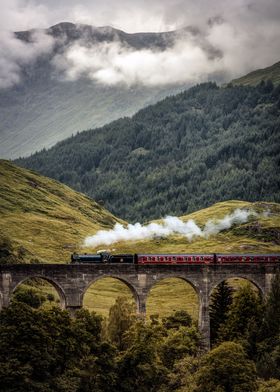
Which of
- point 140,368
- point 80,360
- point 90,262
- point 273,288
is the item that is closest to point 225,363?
point 140,368

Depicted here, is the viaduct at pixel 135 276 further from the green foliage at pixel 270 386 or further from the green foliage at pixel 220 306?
the green foliage at pixel 270 386

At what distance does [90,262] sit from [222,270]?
22.6 metres

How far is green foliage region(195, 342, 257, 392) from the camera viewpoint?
75562mm

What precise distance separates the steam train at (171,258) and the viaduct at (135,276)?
225cm

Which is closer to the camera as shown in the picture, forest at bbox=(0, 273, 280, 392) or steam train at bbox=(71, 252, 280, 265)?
forest at bbox=(0, 273, 280, 392)

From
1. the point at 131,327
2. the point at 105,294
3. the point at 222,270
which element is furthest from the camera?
the point at 105,294

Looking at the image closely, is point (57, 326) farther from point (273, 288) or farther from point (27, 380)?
point (273, 288)

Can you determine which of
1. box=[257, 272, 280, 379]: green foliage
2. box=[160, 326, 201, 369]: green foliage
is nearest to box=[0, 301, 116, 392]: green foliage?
box=[160, 326, 201, 369]: green foliage

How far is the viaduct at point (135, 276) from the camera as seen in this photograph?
105188mm

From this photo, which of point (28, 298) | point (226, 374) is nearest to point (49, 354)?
point (226, 374)

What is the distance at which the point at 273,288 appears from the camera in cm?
10744

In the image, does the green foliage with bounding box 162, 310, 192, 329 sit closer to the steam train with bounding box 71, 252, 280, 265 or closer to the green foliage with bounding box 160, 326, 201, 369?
the green foliage with bounding box 160, 326, 201, 369

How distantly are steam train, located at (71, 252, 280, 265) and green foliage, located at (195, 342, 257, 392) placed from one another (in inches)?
1425

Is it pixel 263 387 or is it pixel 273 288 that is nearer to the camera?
pixel 263 387
